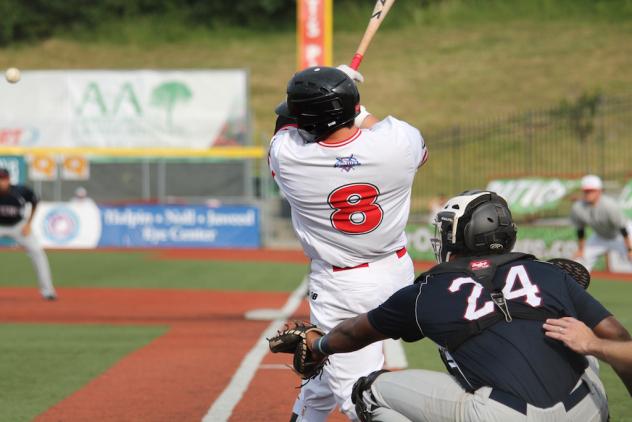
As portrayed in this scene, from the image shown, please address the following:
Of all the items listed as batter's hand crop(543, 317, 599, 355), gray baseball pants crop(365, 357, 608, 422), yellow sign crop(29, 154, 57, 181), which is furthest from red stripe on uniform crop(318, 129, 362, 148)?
yellow sign crop(29, 154, 57, 181)

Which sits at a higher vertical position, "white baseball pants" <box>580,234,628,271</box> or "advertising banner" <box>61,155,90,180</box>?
"advertising banner" <box>61,155,90,180</box>

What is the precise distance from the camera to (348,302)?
5129mm

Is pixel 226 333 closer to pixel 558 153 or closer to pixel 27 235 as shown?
pixel 27 235

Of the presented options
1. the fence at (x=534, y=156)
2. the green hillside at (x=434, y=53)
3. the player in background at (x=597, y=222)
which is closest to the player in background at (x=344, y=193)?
the player in background at (x=597, y=222)

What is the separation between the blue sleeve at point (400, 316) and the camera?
3916 millimetres

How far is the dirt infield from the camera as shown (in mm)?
7363

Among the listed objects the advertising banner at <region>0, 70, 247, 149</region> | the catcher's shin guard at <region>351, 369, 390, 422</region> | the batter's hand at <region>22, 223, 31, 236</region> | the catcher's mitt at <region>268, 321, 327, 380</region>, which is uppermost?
the advertising banner at <region>0, 70, 247, 149</region>

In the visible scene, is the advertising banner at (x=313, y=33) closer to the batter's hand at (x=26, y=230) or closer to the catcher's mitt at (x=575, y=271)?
the batter's hand at (x=26, y=230)

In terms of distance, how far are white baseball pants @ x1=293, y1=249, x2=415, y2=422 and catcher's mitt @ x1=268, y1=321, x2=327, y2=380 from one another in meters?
0.69

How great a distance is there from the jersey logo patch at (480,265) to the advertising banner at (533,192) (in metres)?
20.2

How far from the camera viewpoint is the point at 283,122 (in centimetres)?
530

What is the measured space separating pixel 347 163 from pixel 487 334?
1474 millimetres

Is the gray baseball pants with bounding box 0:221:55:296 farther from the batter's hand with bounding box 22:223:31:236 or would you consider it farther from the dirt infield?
the dirt infield

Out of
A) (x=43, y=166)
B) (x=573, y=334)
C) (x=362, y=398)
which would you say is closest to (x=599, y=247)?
(x=362, y=398)
